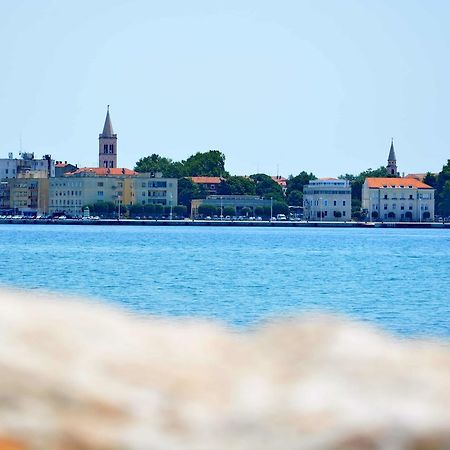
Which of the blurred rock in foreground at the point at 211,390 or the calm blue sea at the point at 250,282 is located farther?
the calm blue sea at the point at 250,282

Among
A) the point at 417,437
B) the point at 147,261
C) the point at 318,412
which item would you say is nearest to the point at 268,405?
the point at 318,412

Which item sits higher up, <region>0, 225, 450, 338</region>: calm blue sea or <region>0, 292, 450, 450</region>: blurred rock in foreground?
<region>0, 292, 450, 450</region>: blurred rock in foreground

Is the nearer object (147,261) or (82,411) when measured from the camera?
(82,411)

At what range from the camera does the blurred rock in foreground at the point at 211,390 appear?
1489 mm

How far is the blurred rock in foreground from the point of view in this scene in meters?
1.49

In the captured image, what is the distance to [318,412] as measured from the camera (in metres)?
1.51

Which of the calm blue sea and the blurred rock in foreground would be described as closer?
the blurred rock in foreground

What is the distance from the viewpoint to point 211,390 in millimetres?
1558

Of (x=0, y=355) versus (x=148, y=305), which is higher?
(x=0, y=355)

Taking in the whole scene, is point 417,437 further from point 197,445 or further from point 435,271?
point 435,271

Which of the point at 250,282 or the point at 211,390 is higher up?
the point at 211,390

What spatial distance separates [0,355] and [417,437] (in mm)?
487

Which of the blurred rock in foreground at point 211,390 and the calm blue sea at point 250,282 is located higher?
the blurred rock in foreground at point 211,390

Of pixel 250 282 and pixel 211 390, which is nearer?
pixel 211 390
